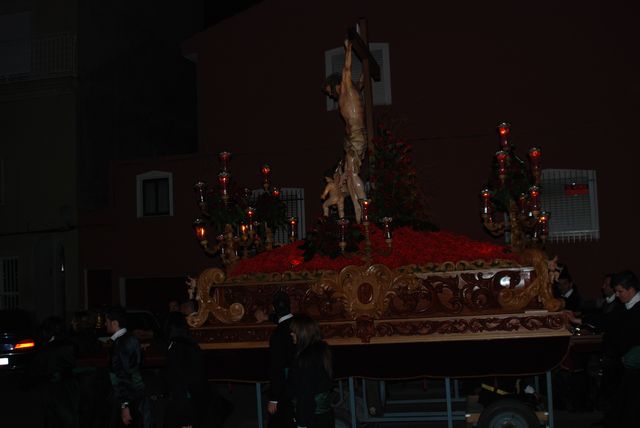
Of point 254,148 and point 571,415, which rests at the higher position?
point 254,148

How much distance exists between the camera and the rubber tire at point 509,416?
812cm

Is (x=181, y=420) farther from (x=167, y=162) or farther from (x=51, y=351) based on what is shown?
(x=167, y=162)

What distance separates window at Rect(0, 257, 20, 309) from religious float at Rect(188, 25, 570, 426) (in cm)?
1365

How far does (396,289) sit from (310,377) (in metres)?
2.31

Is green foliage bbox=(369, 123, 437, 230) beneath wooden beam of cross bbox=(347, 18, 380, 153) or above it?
beneath

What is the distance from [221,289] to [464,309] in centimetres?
281

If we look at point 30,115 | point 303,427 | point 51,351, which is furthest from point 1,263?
point 303,427

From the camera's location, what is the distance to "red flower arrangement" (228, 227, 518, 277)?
8.78 m

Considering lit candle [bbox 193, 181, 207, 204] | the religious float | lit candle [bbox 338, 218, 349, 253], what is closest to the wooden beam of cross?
the religious float

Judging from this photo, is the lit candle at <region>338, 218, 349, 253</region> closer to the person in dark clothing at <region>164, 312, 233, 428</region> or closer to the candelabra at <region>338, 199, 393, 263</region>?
the candelabra at <region>338, 199, 393, 263</region>

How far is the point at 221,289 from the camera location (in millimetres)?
9336

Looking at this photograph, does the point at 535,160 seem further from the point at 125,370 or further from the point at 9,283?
the point at 9,283

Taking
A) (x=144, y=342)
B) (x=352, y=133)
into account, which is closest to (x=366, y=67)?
(x=352, y=133)

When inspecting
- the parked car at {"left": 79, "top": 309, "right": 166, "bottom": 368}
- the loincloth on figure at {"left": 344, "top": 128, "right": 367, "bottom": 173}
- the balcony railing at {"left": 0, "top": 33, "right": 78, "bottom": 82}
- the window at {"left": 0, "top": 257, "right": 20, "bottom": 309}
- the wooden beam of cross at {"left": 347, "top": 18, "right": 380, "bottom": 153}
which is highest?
the balcony railing at {"left": 0, "top": 33, "right": 78, "bottom": 82}
